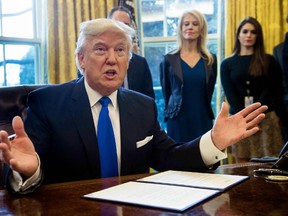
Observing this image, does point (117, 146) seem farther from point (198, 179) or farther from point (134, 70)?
point (134, 70)

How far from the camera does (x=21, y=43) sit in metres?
3.93

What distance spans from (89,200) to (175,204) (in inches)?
9.4

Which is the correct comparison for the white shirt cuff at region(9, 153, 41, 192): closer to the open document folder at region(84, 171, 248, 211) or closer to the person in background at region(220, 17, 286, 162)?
the open document folder at region(84, 171, 248, 211)

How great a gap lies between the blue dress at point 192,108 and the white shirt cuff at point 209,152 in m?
1.87

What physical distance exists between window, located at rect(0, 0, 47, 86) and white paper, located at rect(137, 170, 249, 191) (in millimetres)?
2692

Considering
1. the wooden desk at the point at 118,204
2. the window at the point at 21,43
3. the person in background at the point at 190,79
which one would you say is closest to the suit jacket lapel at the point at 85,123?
the wooden desk at the point at 118,204

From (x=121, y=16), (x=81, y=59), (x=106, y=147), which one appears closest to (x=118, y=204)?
(x=106, y=147)

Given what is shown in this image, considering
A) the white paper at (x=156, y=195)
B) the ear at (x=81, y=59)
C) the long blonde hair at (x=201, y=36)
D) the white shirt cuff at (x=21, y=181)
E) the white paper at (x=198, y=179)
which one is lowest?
the white paper at (x=198, y=179)

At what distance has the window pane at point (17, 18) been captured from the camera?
3834mm

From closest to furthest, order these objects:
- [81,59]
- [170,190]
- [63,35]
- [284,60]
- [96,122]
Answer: [170,190] < [96,122] < [81,59] < [284,60] < [63,35]

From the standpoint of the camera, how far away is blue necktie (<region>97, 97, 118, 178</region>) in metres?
1.64

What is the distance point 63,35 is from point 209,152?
256 cm

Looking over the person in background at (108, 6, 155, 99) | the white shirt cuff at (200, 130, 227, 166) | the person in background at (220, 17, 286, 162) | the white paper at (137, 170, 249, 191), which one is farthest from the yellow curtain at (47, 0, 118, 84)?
the white paper at (137, 170, 249, 191)

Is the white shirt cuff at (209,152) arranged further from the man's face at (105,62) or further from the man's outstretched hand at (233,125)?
the man's face at (105,62)
